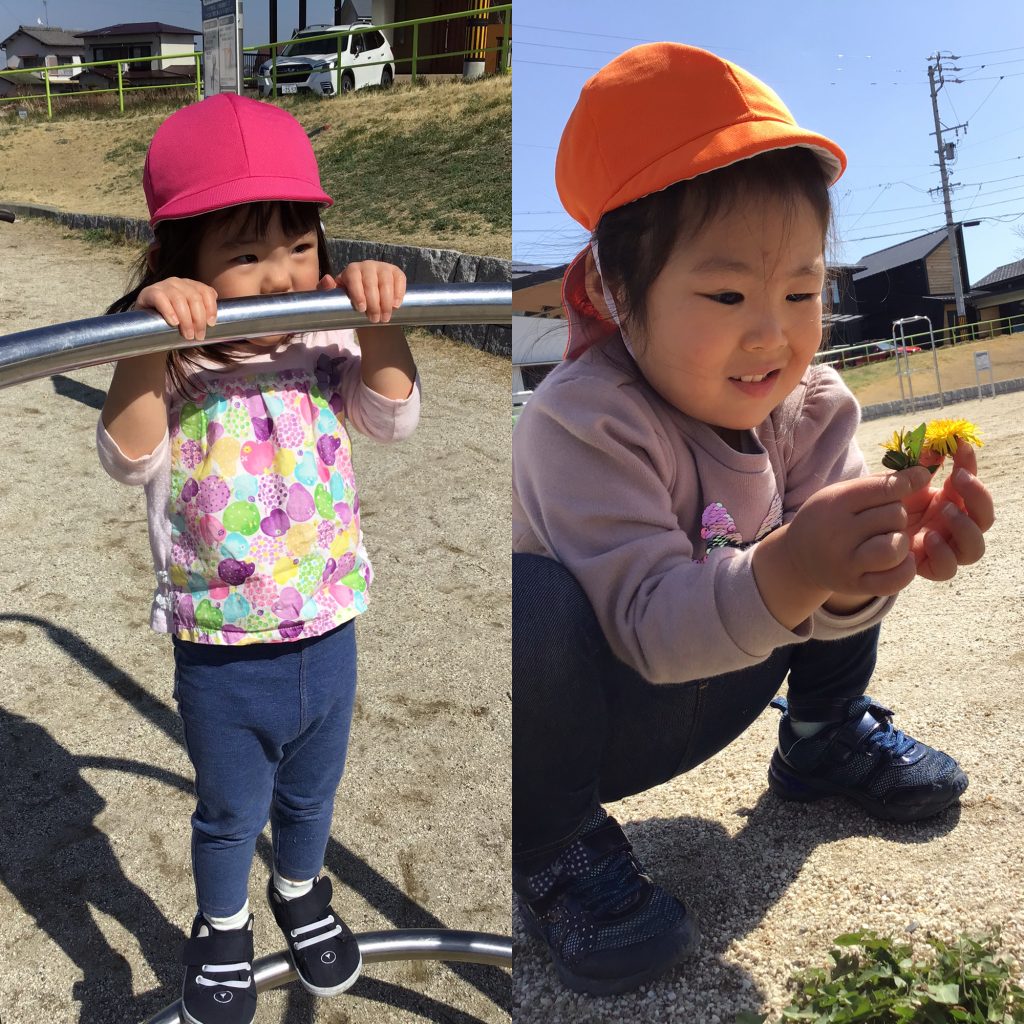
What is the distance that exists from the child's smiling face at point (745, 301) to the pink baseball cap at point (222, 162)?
1.42 feet

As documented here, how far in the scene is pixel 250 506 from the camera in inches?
37.7

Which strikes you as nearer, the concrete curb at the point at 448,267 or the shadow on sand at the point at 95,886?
the shadow on sand at the point at 95,886

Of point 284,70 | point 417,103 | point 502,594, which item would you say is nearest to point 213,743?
point 502,594

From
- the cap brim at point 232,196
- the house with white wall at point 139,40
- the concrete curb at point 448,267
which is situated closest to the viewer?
the cap brim at point 232,196

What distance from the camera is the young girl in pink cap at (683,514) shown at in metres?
0.52

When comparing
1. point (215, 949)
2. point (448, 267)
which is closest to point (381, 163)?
point (448, 267)

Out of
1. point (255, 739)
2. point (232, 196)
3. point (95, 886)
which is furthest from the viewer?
point (95, 886)

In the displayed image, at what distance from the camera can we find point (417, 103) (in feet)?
26.6

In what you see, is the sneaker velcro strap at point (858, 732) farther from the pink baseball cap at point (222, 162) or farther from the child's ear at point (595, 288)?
the pink baseball cap at point (222, 162)

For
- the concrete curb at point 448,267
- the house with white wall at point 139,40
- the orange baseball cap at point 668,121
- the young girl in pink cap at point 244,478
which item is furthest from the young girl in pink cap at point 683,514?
the house with white wall at point 139,40

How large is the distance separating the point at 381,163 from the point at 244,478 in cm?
611

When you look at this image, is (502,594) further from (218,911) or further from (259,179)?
(259,179)

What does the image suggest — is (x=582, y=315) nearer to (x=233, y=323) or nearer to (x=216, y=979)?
(x=233, y=323)

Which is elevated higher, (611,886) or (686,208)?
(686,208)
